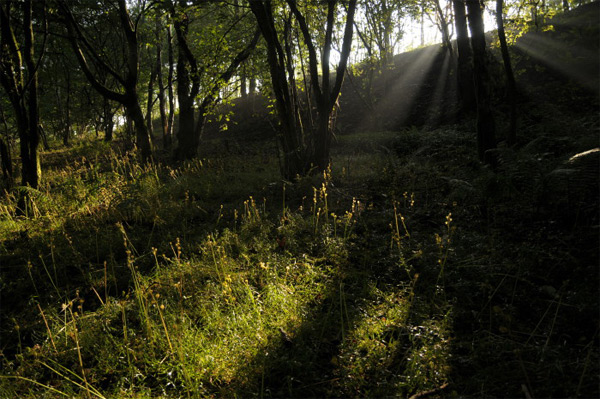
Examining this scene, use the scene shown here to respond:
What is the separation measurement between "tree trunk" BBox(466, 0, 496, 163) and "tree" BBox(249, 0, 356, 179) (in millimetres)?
2342

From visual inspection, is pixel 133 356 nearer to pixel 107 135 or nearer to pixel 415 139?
pixel 415 139

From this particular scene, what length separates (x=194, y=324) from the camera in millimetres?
2473

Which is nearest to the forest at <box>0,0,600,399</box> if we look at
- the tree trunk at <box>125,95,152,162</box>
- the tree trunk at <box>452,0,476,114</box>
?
the tree trunk at <box>125,95,152,162</box>

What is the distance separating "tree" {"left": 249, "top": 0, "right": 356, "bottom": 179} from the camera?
6359 millimetres

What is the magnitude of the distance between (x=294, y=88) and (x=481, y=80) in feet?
12.5

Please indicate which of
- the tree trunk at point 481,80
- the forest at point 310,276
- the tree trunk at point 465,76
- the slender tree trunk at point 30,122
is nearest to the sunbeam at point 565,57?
the tree trunk at point 465,76

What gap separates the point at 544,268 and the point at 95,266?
475 cm

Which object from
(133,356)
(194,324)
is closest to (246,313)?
(194,324)

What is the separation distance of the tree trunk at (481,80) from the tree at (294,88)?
7.68ft

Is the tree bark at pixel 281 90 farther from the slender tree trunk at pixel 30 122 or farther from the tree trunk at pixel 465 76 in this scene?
the tree trunk at pixel 465 76

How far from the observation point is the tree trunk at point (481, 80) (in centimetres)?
531

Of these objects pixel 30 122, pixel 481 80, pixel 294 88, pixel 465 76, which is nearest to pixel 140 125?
pixel 30 122

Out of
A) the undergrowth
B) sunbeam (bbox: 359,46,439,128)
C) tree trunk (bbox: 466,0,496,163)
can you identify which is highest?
sunbeam (bbox: 359,46,439,128)

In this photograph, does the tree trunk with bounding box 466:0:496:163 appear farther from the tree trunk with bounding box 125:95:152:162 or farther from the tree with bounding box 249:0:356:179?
the tree trunk with bounding box 125:95:152:162
